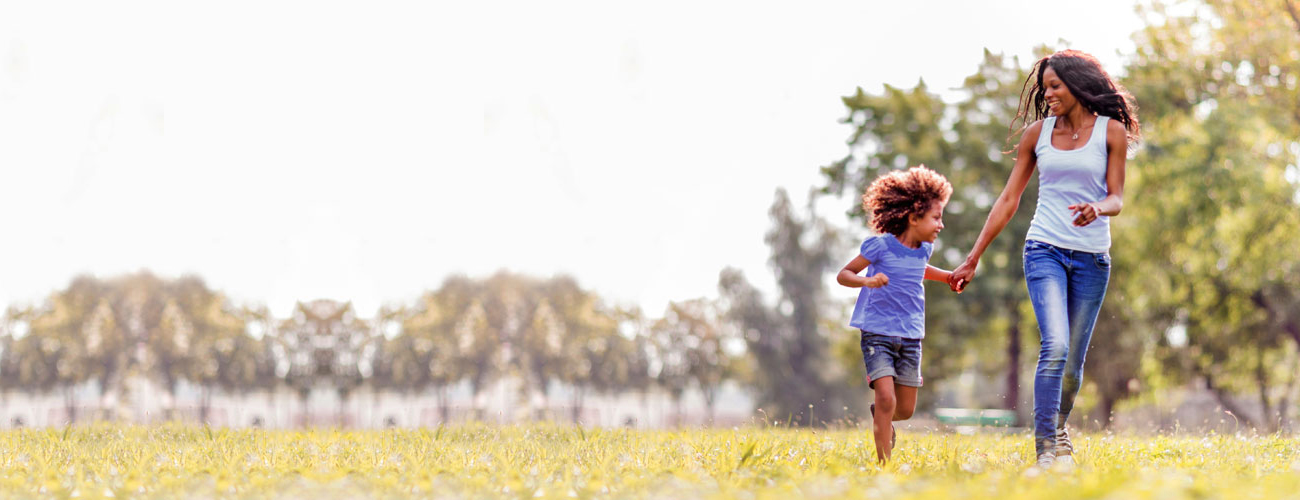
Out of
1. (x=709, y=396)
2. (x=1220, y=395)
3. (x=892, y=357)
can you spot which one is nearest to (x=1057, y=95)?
(x=892, y=357)

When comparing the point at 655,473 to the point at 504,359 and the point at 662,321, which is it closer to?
the point at 504,359

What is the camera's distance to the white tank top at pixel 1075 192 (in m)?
5.79

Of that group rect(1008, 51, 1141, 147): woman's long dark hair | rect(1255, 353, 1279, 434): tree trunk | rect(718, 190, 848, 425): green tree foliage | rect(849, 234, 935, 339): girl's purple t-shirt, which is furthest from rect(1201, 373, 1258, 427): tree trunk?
rect(849, 234, 935, 339): girl's purple t-shirt

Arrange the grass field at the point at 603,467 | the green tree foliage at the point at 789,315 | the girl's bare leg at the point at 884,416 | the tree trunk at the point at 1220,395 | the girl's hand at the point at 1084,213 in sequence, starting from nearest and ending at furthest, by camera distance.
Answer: the grass field at the point at 603,467
the girl's hand at the point at 1084,213
the girl's bare leg at the point at 884,416
the tree trunk at the point at 1220,395
the green tree foliage at the point at 789,315

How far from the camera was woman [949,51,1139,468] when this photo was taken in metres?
5.72

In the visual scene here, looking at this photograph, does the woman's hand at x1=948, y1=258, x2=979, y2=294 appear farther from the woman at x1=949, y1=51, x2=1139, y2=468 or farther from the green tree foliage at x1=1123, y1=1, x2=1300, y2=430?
the green tree foliage at x1=1123, y1=1, x2=1300, y2=430

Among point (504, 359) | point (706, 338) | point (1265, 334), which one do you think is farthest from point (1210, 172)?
point (706, 338)

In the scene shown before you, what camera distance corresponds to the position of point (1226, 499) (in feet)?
11.3

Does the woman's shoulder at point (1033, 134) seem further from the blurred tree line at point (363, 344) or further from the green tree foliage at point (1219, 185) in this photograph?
the green tree foliage at point (1219, 185)

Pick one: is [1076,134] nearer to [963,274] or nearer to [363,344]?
[963,274]

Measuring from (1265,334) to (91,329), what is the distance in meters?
36.6

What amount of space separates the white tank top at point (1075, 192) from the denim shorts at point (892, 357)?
99 centimetres

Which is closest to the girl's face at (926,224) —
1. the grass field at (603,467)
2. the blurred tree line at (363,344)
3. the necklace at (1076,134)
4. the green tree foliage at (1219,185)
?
the necklace at (1076,134)

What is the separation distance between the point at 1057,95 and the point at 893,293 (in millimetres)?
1502
